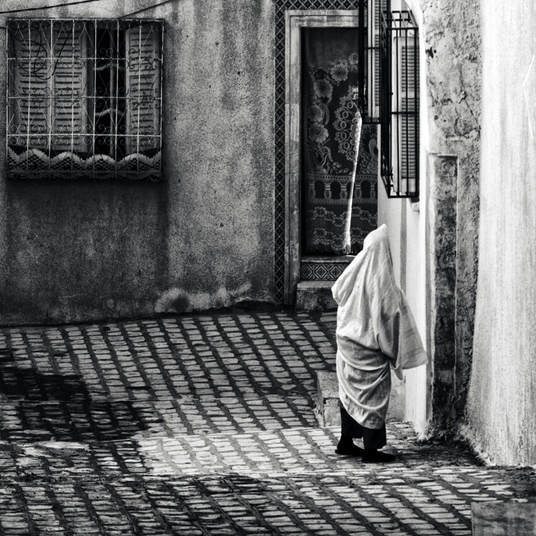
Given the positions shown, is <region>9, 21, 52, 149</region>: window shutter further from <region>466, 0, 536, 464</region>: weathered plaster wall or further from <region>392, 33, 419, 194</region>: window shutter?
<region>466, 0, 536, 464</region>: weathered plaster wall

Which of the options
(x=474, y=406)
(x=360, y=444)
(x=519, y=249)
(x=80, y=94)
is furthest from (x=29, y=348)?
(x=519, y=249)

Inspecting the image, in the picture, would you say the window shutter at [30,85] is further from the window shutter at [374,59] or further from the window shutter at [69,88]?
the window shutter at [374,59]

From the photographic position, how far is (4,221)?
1401 cm

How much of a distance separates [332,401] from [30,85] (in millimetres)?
4995

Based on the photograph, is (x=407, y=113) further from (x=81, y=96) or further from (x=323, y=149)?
(x=81, y=96)

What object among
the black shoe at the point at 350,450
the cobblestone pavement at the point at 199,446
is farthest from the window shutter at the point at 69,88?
the black shoe at the point at 350,450

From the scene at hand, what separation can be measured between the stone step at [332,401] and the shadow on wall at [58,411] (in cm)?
116

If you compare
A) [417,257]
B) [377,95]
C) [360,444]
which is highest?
[377,95]

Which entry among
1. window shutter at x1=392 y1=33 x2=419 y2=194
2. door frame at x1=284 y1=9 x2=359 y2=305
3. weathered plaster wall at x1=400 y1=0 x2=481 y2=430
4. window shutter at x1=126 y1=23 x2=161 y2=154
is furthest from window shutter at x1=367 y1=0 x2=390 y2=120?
window shutter at x1=126 y1=23 x2=161 y2=154

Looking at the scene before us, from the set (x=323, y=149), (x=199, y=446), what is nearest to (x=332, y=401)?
(x=199, y=446)

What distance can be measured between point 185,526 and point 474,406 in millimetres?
2841

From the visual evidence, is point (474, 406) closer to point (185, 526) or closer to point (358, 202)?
point (185, 526)

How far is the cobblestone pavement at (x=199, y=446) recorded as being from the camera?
21.7 ft

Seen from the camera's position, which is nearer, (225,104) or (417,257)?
(417,257)
